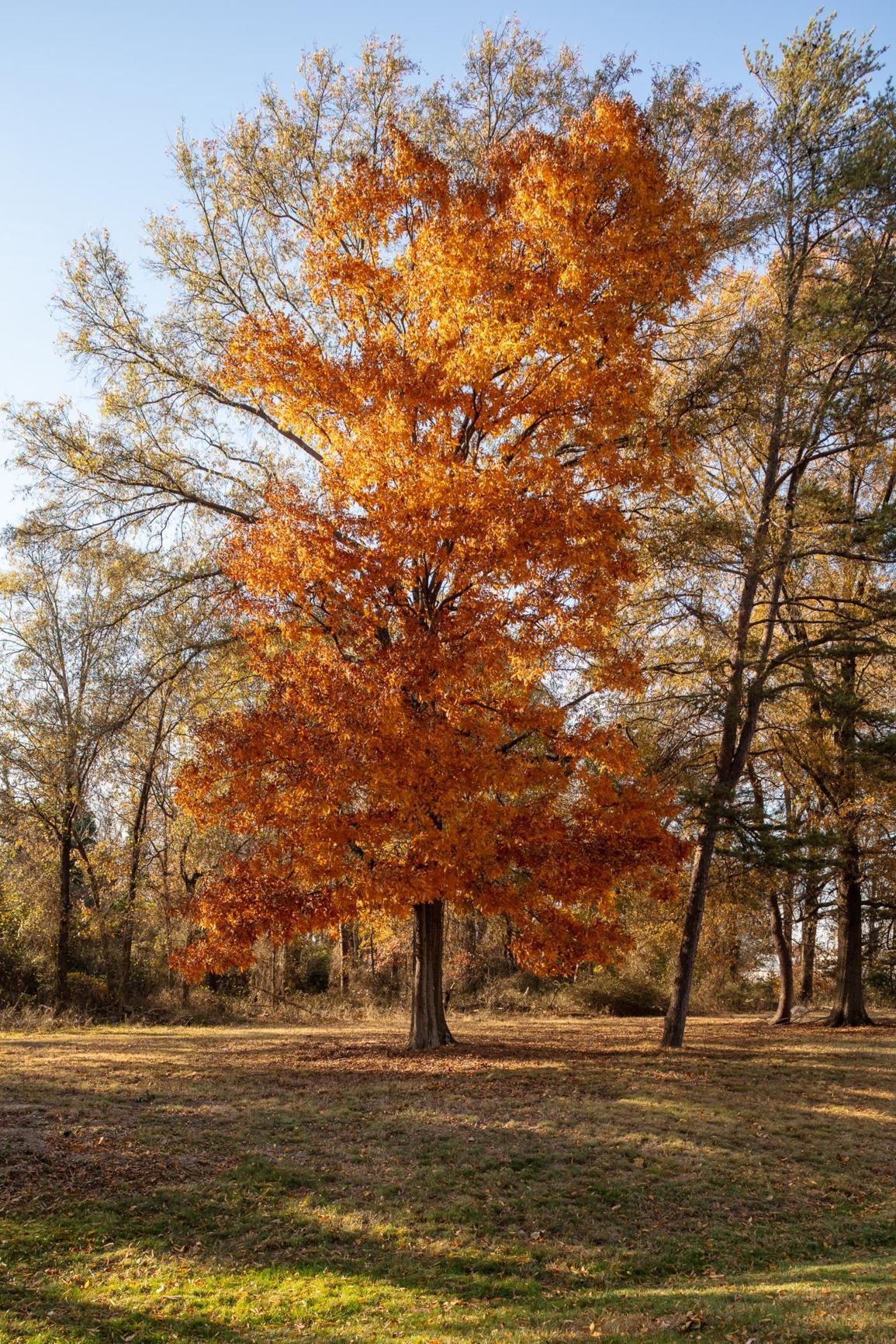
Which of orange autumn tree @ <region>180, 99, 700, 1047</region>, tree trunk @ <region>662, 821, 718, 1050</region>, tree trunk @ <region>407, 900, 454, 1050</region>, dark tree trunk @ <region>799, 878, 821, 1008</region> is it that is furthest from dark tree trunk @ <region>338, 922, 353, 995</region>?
orange autumn tree @ <region>180, 99, 700, 1047</region>

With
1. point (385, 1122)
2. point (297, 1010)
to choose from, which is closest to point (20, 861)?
point (297, 1010)

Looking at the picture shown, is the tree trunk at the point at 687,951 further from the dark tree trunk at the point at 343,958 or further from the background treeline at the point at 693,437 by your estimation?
the dark tree trunk at the point at 343,958

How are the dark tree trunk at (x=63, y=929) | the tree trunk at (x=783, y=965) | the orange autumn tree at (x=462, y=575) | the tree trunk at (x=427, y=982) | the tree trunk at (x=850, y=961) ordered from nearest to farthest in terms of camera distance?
the orange autumn tree at (x=462, y=575) → the tree trunk at (x=427, y=982) → the dark tree trunk at (x=63, y=929) → the tree trunk at (x=850, y=961) → the tree trunk at (x=783, y=965)

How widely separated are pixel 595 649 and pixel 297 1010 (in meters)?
15.0

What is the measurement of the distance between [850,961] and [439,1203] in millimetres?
17344

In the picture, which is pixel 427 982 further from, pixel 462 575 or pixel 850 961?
pixel 850 961

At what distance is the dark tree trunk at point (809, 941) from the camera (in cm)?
2297

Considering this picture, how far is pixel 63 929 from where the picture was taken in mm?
20984

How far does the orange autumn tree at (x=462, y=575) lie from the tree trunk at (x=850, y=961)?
11012 millimetres

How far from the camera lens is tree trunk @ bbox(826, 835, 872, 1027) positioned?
21.9 m

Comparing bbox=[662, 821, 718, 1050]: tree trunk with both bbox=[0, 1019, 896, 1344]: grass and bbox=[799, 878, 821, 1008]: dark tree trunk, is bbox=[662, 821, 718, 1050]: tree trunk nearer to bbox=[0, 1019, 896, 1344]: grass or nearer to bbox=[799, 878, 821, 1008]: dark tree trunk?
bbox=[0, 1019, 896, 1344]: grass

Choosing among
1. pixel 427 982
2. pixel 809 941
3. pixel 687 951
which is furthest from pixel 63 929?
pixel 809 941

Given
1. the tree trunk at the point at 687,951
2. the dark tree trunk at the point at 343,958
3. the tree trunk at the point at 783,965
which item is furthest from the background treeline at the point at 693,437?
the dark tree trunk at the point at 343,958

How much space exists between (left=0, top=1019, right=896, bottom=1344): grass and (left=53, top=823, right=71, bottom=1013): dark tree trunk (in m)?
8.24
